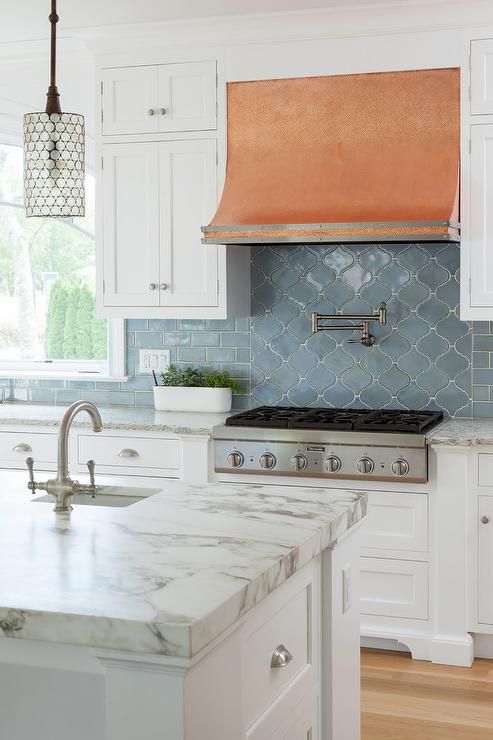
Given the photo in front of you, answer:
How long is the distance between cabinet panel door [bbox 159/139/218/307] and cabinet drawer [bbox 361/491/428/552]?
1.23 metres

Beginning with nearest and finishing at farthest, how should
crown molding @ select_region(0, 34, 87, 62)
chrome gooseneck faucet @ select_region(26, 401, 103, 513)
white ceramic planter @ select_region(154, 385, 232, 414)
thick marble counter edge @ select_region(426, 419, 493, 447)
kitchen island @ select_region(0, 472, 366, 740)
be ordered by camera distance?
kitchen island @ select_region(0, 472, 366, 740), chrome gooseneck faucet @ select_region(26, 401, 103, 513), thick marble counter edge @ select_region(426, 419, 493, 447), white ceramic planter @ select_region(154, 385, 232, 414), crown molding @ select_region(0, 34, 87, 62)

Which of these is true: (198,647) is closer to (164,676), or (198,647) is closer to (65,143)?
(164,676)

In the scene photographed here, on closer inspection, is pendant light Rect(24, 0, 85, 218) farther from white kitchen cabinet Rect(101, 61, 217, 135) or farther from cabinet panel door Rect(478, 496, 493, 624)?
cabinet panel door Rect(478, 496, 493, 624)

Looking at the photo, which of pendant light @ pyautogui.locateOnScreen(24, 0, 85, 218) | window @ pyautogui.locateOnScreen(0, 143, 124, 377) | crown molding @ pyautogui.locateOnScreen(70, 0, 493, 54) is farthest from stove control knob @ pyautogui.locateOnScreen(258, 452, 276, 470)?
pendant light @ pyautogui.locateOnScreen(24, 0, 85, 218)

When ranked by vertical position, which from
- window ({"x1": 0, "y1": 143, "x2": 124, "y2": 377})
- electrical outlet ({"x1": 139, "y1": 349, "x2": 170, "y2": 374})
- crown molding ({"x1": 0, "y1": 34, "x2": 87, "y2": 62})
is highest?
crown molding ({"x1": 0, "y1": 34, "x2": 87, "y2": 62})

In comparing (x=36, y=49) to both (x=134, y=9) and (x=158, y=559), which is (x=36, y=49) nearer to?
(x=134, y=9)

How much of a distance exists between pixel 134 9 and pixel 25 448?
206 cm

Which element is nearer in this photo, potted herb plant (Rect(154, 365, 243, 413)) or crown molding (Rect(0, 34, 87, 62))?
potted herb plant (Rect(154, 365, 243, 413))

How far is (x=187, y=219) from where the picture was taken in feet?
15.2

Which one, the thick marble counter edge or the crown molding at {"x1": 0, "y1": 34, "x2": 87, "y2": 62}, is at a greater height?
the crown molding at {"x1": 0, "y1": 34, "x2": 87, "y2": 62}

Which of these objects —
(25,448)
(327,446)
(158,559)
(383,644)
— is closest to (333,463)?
(327,446)

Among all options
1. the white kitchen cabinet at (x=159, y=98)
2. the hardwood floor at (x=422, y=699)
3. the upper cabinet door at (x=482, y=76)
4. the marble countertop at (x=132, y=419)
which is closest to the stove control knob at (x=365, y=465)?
the marble countertop at (x=132, y=419)

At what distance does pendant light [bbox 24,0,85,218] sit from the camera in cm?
236

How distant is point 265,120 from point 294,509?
2.58 metres
